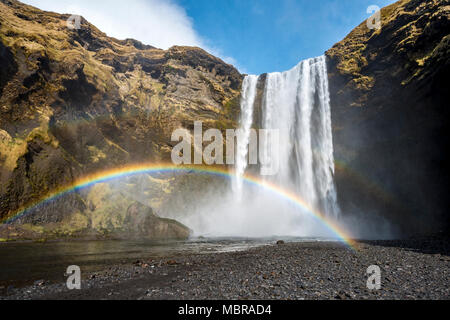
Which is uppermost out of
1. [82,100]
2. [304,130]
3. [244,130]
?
[82,100]

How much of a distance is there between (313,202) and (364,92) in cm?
2001

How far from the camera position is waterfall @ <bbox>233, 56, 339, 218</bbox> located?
142 ft

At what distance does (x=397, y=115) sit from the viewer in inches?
1324

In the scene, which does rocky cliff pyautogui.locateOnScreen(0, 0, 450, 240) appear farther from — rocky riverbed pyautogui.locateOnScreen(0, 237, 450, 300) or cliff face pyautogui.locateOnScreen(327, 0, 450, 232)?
rocky riverbed pyautogui.locateOnScreen(0, 237, 450, 300)

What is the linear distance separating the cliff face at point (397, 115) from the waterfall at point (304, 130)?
1880 mm

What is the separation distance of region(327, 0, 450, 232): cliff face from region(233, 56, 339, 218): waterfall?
1880 millimetres

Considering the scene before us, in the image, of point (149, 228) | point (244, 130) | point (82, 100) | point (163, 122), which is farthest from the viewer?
point (244, 130)

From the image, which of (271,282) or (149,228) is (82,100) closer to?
(149,228)

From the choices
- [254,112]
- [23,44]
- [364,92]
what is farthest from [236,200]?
[23,44]

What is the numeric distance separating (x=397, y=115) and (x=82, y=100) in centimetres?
5647

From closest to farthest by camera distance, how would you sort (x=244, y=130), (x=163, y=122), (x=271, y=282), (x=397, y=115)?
1. (x=271, y=282)
2. (x=397, y=115)
3. (x=163, y=122)
4. (x=244, y=130)

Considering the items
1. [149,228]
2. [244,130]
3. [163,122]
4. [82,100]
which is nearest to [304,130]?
[244,130]

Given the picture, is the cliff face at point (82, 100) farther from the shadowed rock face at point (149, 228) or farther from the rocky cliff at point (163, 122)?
the shadowed rock face at point (149, 228)

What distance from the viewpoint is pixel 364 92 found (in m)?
38.5
